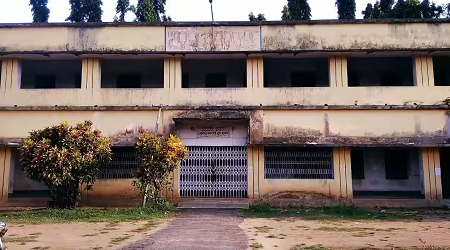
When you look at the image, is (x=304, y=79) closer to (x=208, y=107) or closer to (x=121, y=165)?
(x=208, y=107)

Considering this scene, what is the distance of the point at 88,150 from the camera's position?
10.8 metres

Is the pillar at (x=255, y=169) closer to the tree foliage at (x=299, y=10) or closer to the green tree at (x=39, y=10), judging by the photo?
the tree foliage at (x=299, y=10)

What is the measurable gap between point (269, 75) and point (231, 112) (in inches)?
126

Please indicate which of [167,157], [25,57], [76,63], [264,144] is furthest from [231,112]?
[25,57]

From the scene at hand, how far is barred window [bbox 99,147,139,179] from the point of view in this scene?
12.6 m

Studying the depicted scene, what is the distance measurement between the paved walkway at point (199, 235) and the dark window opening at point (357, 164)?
6.14 metres

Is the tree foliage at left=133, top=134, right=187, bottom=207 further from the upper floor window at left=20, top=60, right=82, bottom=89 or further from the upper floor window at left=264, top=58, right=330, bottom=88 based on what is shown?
the upper floor window at left=20, top=60, right=82, bottom=89

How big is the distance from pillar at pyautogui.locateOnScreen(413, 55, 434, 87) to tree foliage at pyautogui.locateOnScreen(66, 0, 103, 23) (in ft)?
58.1

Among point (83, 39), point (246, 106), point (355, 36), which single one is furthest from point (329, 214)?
point (83, 39)

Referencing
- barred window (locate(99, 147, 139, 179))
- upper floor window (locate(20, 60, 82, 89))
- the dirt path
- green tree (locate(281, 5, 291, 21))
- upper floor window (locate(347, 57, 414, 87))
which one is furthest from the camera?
green tree (locate(281, 5, 291, 21))

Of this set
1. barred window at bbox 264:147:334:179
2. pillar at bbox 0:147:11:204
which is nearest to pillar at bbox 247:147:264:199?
barred window at bbox 264:147:334:179

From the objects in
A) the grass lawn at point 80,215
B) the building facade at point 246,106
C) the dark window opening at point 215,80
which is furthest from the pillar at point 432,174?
the grass lawn at point 80,215

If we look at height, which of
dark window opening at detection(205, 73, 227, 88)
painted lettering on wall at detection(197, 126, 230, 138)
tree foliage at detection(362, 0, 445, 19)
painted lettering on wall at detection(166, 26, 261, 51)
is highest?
tree foliage at detection(362, 0, 445, 19)

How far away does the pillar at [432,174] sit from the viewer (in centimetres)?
1210
